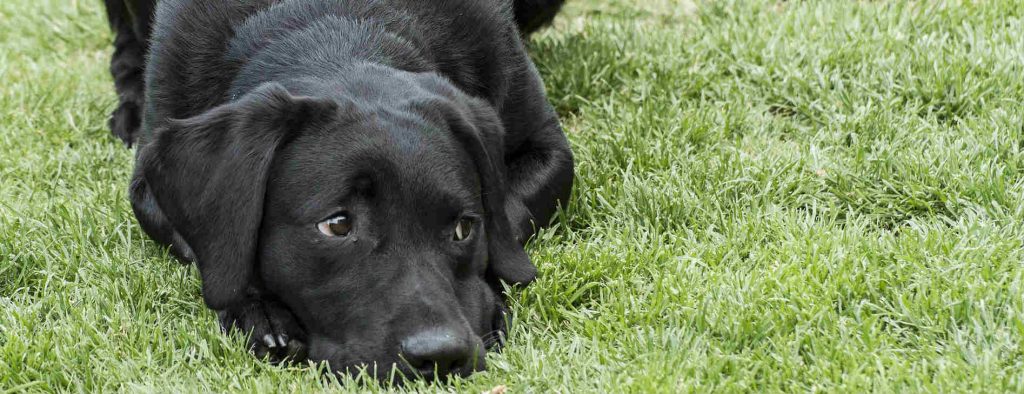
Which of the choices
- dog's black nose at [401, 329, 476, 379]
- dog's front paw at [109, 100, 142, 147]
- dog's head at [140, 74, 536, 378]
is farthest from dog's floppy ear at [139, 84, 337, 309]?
dog's front paw at [109, 100, 142, 147]

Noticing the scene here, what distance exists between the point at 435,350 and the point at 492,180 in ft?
2.04

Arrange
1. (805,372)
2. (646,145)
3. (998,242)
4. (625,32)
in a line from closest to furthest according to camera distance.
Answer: (805,372)
(998,242)
(646,145)
(625,32)

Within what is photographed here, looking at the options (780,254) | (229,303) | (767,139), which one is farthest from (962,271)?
(229,303)

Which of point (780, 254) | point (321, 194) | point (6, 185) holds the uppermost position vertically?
point (321, 194)

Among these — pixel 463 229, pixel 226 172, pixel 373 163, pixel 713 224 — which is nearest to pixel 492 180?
pixel 463 229

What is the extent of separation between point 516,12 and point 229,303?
8.25 feet

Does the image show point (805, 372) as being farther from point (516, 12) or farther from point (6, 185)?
point (6, 185)

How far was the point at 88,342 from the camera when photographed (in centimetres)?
338

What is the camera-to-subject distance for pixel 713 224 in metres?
4.04

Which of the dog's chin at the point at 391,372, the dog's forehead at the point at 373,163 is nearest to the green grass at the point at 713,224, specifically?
the dog's chin at the point at 391,372

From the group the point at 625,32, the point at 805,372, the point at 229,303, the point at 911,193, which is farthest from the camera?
the point at 625,32

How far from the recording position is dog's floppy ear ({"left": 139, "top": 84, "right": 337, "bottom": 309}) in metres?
3.15

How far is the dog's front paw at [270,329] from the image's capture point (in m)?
3.33

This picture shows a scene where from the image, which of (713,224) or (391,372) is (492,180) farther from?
(713,224)
